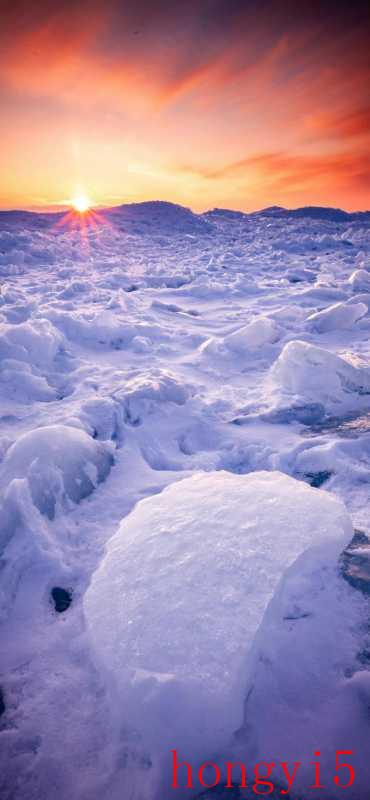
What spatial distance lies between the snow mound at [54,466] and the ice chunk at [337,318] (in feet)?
9.47

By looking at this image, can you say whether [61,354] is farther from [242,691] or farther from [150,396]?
[242,691]

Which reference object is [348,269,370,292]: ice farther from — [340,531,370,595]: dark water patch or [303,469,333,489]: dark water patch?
[340,531,370,595]: dark water patch

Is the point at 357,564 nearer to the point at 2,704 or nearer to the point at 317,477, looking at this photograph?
the point at 317,477

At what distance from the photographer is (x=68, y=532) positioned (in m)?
1.48

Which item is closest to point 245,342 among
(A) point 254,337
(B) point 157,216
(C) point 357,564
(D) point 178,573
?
(A) point 254,337

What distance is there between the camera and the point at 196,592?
3.43ft

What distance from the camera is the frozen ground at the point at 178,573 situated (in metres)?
0.86

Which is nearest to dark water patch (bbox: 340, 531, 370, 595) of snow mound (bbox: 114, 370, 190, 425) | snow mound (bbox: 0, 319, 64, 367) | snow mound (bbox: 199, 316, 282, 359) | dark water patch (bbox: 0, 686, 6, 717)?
dark water patch (bbox: 0, 686, 6, 717)

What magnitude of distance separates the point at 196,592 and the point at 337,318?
3438mm

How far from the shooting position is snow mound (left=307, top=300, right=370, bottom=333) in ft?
12.6

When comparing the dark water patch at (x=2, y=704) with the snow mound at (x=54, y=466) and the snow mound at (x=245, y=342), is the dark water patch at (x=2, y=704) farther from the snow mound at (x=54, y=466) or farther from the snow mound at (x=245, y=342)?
the snow mound at (x=245, y=342)

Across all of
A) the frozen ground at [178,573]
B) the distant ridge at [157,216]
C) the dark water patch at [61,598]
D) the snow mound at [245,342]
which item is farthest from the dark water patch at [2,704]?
the distant ridge at [157,216]

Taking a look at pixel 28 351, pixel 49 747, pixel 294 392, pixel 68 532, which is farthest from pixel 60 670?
pixel 28 351

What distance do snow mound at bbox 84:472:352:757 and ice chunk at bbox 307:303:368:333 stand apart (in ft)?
9.18
